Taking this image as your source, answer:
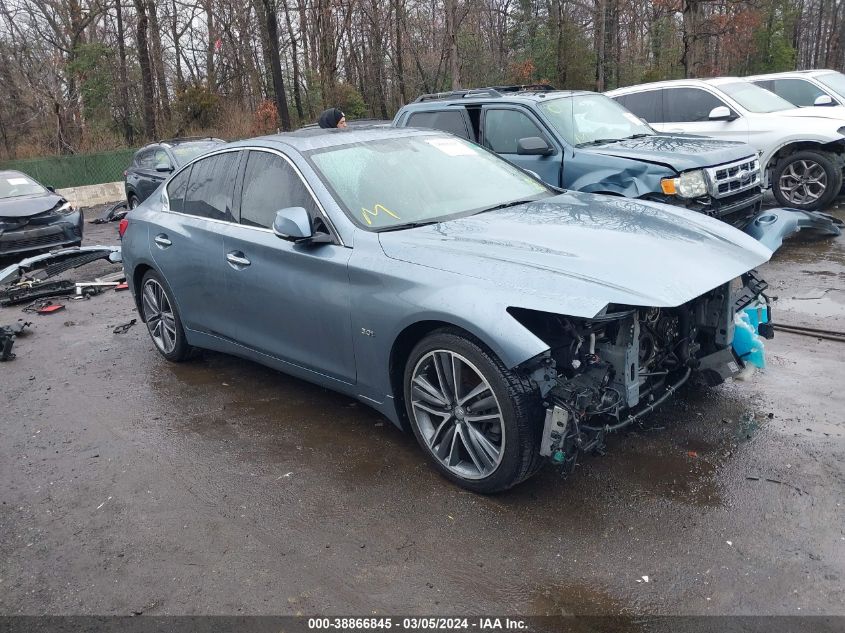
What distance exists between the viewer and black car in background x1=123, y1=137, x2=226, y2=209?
1424 centimetres

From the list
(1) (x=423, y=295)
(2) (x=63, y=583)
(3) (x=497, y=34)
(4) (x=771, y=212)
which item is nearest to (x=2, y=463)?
(2) (x=63, y=583)

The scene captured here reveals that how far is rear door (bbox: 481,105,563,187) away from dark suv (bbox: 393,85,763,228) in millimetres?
11

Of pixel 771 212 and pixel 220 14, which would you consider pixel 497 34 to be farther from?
pixel 771 212

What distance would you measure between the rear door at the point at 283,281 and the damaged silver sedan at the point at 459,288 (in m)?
0.01

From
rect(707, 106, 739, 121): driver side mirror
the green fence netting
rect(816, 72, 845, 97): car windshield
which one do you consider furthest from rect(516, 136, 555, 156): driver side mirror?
the green fence netting

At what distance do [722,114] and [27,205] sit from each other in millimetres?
10525

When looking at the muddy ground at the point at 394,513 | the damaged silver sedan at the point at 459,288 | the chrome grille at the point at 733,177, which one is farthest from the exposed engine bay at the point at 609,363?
the chrome grille at the point at 733,177

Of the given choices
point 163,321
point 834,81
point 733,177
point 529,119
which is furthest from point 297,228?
point 834,81

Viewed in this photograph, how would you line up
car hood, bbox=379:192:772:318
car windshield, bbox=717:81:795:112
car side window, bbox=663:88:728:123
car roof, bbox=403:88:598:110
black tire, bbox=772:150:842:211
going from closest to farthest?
car hood, bbox=379:192:772:318, car roof, bbox=403:88:598:110, black tire, bbox=772:150:842:211, car windshield, bbox=717:81:795:112, car side window, bbox=663:88:728:123

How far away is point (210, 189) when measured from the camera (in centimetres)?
541

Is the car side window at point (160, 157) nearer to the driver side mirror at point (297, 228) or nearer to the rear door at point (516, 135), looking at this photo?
the rear door at point (516, 135)

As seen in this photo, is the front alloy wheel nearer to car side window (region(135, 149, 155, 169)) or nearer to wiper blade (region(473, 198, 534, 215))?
wiper blade (region(473, 198, 534, 215))

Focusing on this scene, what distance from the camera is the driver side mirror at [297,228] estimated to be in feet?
13.7

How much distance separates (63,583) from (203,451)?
4.22ft
